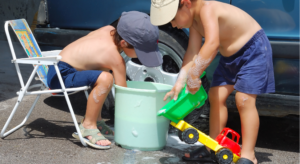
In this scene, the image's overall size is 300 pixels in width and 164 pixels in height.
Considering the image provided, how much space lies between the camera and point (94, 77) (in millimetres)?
2402

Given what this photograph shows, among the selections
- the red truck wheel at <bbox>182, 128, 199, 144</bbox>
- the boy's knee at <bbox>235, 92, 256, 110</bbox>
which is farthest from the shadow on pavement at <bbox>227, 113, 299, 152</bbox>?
the red truck wheel at <bbox>182, 128, 199, 144</bbox>

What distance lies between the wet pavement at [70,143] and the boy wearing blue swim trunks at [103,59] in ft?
0.48

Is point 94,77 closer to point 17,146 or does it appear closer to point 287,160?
point 17,146

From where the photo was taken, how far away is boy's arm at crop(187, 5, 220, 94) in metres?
1.97

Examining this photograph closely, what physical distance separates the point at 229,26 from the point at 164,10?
46 centimetres

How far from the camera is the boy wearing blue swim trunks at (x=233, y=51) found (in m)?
2.03

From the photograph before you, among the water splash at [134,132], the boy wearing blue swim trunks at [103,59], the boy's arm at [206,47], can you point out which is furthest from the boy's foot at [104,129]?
the boy's arm at [206,47]

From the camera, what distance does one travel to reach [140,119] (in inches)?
92.7

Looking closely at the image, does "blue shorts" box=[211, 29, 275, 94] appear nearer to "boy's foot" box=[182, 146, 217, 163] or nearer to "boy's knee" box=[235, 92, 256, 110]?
"boy's knee" box=[235, 92, 256, 110]

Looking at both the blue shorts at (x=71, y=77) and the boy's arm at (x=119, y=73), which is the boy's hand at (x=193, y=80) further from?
the blue shorts at (x=71, y=77)

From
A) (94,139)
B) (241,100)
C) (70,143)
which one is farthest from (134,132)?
(241,100)

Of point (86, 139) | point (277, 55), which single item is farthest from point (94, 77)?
point (277, 55)

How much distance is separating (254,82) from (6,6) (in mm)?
7021

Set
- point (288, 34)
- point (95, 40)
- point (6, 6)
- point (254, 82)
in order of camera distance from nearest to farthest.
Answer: point (254, 82)
point (288, 34)
point (95, 40)
point (6, 6)
